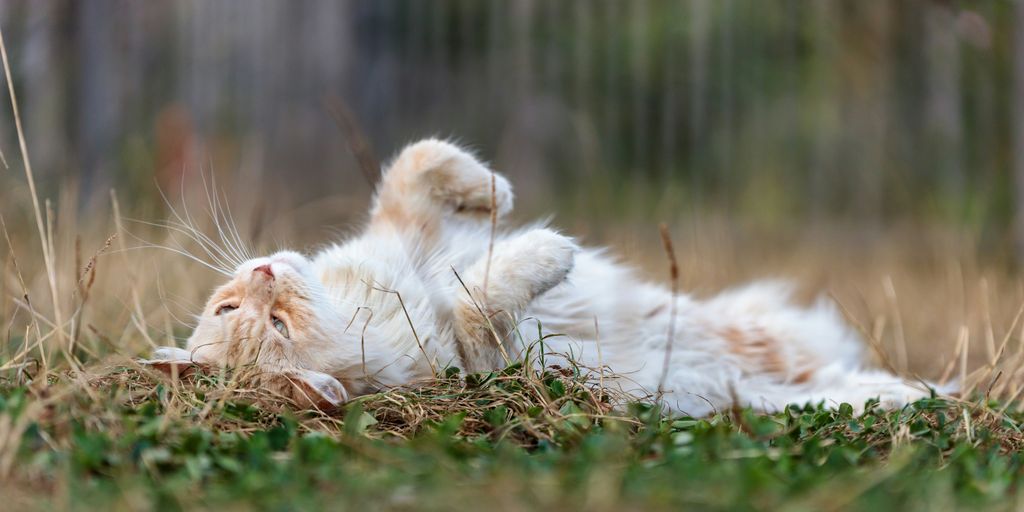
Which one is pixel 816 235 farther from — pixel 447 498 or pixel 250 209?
pixel 447 498

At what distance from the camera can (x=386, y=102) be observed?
686 cm

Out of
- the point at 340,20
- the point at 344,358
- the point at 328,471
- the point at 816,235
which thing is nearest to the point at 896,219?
the point at 816,235

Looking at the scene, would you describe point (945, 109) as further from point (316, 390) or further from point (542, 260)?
point (316, 390)

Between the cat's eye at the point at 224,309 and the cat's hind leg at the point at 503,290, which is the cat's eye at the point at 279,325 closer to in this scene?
the cat's eye at the point at 224,309

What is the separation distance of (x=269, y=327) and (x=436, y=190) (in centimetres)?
81

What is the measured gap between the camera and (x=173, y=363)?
201 centimetres

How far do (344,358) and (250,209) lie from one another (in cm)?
266

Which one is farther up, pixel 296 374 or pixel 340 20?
pixel 340 20

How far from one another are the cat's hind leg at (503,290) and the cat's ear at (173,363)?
0.68 meters

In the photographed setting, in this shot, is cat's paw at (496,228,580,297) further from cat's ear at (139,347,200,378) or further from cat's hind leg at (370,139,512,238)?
cat's ear at (139,347,200,378)

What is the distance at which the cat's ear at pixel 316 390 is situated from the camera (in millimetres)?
1993

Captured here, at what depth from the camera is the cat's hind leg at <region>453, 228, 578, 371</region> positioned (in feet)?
7.56

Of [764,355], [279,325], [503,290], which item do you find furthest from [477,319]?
[764,355]

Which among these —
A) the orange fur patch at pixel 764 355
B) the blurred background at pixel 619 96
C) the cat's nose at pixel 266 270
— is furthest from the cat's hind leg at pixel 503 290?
the blurred background at pixel 619 96
